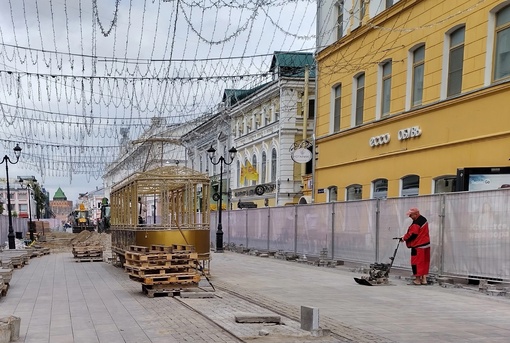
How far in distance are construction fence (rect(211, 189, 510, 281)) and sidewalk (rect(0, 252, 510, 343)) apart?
0.93 meters

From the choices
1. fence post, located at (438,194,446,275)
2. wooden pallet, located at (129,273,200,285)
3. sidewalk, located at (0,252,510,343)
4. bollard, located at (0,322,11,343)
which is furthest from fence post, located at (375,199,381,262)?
bollard, located at (0,322,11,343)

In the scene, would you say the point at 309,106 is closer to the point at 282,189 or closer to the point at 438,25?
the point at 282,189

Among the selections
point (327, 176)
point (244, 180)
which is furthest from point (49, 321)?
point (244, 180)

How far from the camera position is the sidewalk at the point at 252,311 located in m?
6.88

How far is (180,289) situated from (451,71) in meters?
11.9

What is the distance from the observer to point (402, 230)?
14047mm

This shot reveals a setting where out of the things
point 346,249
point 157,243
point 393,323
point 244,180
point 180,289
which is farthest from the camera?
point 244,180

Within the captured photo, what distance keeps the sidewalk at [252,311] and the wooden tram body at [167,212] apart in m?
1.41

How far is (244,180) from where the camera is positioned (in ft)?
140

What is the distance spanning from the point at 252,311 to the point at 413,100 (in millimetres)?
13169

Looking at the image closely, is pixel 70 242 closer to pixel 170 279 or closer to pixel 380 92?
pixel 380 92

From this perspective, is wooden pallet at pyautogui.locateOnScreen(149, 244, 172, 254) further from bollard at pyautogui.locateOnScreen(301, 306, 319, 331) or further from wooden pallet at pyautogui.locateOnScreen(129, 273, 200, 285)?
bollard at pyautogui.locateOnScreen(301, 306, 319, 331)

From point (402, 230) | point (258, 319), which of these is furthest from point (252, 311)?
point (402, 230)

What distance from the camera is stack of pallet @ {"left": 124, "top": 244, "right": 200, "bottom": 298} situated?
408 inches
